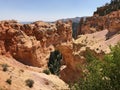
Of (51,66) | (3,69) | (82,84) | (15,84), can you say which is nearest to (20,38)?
(51,66)

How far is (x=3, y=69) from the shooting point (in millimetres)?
44688

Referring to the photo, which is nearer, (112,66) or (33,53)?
(112,66)

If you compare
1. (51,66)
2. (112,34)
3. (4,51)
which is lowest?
(51,66)

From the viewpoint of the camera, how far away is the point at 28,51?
55.5 meters

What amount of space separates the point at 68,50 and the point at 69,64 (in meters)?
1.94

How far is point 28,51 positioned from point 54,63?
270 inches

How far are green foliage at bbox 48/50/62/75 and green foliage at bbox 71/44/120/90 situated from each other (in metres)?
39.7

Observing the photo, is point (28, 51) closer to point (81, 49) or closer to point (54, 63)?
point (54, 63)

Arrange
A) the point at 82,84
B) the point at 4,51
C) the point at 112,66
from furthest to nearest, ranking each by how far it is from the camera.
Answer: the point at 4,51 → the point at 82,84 → the point at 112,66

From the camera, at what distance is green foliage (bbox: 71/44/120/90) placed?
1631 centimetres

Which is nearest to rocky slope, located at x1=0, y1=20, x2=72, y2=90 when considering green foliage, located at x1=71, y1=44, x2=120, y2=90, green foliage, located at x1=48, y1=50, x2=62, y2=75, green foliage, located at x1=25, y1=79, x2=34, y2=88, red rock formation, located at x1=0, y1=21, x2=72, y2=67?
red rock formation, located at x1=0, y1=21, x2=72, y2=67

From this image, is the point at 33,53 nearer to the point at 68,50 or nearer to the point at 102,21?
the point at 68,50

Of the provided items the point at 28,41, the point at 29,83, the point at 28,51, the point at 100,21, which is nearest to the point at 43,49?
the point at 28,41

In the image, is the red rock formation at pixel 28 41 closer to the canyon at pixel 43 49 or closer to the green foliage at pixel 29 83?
the canyon at pixel 43 49
